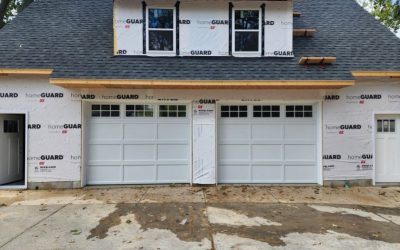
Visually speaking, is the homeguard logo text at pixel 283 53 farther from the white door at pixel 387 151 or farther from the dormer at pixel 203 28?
the white door at pixel 387 151

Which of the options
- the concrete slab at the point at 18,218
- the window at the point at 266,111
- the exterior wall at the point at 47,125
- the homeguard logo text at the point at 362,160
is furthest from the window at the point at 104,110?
the homeguard logo text at the point at 362,160

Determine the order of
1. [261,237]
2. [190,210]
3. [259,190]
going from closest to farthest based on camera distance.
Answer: [261,237]
[190,210]
[259,190]

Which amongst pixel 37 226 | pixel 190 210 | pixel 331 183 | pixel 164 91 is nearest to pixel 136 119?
pixel 164 91

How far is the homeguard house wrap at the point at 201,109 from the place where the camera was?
9.07 m

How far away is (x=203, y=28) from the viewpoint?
9.51 metres

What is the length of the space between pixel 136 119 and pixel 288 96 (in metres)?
4.38

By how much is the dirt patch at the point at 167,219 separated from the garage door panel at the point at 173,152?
2226mm

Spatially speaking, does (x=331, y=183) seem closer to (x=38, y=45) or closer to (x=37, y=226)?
(x=37, y=226)

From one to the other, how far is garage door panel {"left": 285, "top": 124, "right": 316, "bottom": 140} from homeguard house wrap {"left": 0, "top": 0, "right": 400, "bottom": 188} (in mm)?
29

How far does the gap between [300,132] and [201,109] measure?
297 cm

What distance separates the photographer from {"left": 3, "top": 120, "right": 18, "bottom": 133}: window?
9.52 m

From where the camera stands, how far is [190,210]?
6.88 metres

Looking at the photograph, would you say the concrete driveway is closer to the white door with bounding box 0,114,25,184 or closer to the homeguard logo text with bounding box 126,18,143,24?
the white door with bounding box 0,114,25,184

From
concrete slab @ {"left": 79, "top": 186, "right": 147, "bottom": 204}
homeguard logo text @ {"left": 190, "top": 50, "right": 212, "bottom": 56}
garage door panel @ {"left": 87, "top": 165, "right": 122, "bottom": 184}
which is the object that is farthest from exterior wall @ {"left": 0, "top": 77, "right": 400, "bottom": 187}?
homeguard logo text @ {"left": 190, "top": 50, "right": 212, "bottom": 56}
